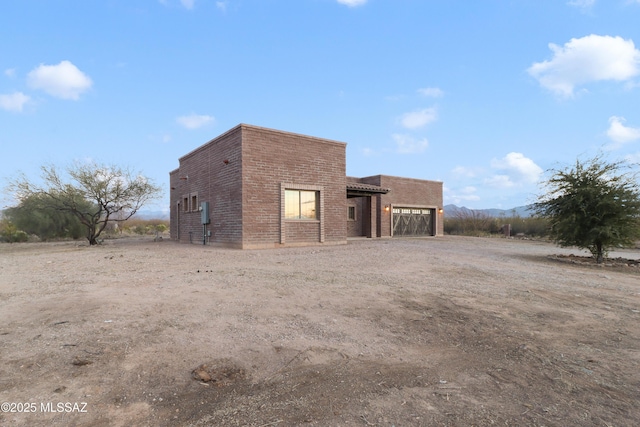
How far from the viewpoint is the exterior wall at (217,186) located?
45.4 ft

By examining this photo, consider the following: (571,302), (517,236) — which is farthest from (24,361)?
(517,236)

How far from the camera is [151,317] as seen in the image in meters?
4.29

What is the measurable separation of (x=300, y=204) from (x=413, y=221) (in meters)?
14.1

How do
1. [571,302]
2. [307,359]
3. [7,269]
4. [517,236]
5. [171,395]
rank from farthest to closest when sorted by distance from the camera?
1. [517,236]
2. [7,269]
3. [571,302]
4. [307,359]
5. [171,395]

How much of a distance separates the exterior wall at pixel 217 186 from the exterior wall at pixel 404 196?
12.5 metres

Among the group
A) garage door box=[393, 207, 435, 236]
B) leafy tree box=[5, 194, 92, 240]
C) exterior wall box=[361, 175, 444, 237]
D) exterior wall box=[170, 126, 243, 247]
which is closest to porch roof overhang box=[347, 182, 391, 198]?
exterior wall box=[361, 175, 444, 237]

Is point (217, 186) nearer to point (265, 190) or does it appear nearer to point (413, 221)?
point (265, 190)

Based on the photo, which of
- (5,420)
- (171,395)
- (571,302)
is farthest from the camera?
(571,302)

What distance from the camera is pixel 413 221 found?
26.5 m

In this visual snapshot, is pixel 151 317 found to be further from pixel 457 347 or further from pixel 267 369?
pixel 457 347

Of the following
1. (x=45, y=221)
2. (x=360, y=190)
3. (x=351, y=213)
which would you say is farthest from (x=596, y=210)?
(x=45, y=221)

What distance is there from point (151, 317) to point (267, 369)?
6.74ft

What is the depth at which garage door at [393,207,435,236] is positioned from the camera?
25.4 metres

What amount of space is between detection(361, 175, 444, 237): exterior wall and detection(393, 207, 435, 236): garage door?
0.47 meters
